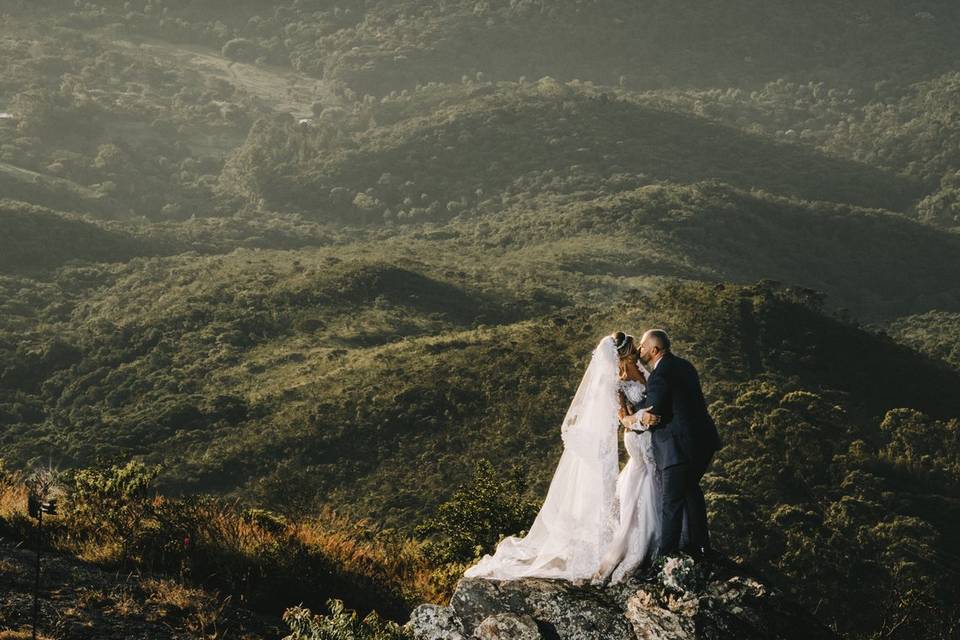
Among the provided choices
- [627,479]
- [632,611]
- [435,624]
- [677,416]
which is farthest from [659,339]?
[435,624]

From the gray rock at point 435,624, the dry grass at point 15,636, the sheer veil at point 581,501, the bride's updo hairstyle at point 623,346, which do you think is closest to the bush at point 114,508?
the dry grass at point 15,636

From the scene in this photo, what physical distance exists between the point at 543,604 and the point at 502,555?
65.0 inches

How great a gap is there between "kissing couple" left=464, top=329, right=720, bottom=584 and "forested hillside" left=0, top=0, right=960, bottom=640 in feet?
7.15

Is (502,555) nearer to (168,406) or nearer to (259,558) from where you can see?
(259,558)

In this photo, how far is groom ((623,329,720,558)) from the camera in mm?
10602

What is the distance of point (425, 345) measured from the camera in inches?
2611

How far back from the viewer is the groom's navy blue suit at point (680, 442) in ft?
34.8

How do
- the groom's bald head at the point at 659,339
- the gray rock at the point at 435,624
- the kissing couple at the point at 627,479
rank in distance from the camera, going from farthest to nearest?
the groom's bald head at the point at 659,339
the kissing couple at the point at 627,479
the gray rock at the point at 435,624

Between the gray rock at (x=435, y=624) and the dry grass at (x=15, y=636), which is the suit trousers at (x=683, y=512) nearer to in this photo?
the gray rock at (x=435, y=624)

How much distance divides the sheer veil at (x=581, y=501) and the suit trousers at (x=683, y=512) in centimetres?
68

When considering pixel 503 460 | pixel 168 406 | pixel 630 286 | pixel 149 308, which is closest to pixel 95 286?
pixel 149 308

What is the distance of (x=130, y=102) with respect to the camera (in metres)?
194

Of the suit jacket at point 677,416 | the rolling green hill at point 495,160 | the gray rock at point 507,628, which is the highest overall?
the rolling green hill at point 495,160

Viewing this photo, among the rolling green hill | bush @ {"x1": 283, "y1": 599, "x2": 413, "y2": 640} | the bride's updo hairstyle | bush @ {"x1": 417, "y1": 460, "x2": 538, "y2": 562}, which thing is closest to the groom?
the bride's updo hairstyle
